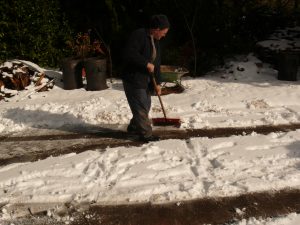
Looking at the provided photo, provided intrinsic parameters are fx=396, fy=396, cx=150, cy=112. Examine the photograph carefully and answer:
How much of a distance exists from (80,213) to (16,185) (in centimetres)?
109

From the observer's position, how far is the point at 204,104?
7.82 m

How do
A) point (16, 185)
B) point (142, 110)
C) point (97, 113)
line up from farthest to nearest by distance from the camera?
point (97, 113)
point (142, 110)
point (16, 185)

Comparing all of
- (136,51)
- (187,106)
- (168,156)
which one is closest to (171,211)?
(168,156)

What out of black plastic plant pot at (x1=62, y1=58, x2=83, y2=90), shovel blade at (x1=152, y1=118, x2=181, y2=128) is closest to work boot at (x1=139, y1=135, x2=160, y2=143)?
shovel blade at (x1=152, y1=118, x2=181, y2=128)

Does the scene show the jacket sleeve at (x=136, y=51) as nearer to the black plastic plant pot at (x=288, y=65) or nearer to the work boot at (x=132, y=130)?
the work boot at (x=132, y=130)

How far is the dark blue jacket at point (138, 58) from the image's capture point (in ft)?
18.2

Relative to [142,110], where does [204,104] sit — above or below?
below

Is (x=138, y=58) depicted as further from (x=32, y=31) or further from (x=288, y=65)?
(x=32, y=31)

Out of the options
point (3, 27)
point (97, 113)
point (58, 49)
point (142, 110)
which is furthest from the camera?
point (58, 49)

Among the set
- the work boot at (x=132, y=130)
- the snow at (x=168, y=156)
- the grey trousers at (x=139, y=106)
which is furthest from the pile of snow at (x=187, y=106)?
the grey trousers at (x=139, y=106)

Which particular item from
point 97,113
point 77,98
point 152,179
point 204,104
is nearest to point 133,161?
point 152,179

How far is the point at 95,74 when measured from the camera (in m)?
9.05

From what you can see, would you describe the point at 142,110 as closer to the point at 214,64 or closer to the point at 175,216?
the point at 175,216

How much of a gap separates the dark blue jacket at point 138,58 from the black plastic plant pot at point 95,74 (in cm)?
330
